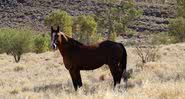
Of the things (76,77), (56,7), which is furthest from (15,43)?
(56,7)

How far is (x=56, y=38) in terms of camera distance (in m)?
13.4

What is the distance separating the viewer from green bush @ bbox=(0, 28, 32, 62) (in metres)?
52.4

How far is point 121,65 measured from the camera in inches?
579

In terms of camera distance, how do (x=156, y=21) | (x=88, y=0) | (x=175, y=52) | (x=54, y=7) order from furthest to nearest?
(x=88, y=0) → (x=54, y=7) → (x=156, y=21) → (x=175, y=52)

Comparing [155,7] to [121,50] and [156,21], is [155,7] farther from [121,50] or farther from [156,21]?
[121,50]

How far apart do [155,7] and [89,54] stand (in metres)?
149

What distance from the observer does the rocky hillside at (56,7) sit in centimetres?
13600

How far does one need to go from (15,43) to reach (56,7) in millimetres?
99071

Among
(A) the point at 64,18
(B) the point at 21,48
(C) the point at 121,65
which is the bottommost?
(A) the point at 64,18

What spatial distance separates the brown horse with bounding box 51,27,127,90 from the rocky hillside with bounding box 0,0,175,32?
11509cm

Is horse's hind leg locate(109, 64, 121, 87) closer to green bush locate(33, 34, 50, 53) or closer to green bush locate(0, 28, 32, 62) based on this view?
green bush locate(0, 28, 32, 62)

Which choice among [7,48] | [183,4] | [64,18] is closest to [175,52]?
[183,4]

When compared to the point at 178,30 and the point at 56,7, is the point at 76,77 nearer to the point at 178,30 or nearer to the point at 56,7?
the point at 178,30

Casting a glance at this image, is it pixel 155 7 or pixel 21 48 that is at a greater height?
pixel 21 48
